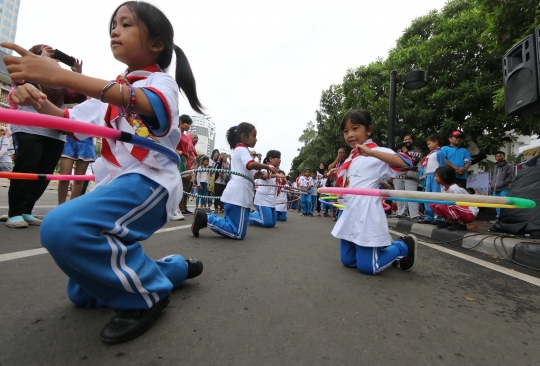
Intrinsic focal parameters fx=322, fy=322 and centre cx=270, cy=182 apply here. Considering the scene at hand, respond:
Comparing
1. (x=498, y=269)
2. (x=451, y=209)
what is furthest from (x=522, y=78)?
(x=498, y=269)

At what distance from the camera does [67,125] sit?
1206 millimetres

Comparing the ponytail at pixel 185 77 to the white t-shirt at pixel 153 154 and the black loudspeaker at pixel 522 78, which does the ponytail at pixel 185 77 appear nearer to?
the white t-shirt at pixel 153 154

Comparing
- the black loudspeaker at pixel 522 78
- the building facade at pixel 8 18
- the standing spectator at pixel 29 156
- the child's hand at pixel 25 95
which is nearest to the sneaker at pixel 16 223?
the standing spectator at pixel 29 156

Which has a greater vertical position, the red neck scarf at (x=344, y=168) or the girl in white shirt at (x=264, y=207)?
the red neck scarf at (x=344, y=168)

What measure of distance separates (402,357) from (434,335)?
0.35 metres

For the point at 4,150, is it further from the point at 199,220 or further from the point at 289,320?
the point at 289,320

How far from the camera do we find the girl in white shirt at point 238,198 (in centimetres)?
424

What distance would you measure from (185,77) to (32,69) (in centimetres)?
77

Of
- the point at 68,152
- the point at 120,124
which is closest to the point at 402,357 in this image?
the point at 120,124

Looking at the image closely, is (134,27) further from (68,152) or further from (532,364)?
(68,152)

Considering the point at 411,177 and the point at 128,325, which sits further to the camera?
the point at 411,177

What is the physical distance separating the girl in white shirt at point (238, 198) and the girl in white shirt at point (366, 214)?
1.31 metres

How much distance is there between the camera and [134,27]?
5.17 ft

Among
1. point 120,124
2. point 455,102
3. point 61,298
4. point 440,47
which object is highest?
point 440,47
